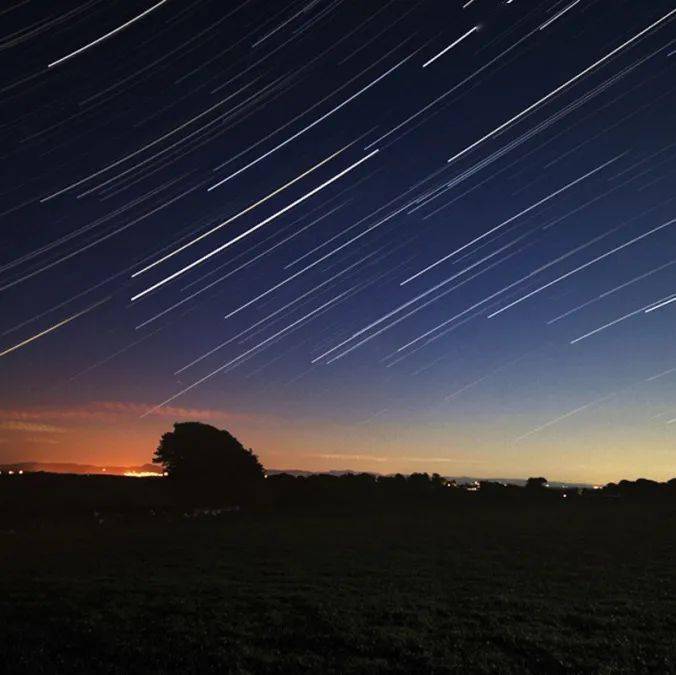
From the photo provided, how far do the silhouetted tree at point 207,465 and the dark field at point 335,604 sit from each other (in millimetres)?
28859

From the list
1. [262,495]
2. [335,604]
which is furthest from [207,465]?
[335,604]

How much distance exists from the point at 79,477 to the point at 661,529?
188ft

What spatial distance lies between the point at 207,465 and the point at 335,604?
51254mm

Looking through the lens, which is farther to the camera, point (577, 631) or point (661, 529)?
point (661, 529)

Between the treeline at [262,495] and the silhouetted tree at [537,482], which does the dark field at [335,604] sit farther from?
the silhouetted tree at [537,482]

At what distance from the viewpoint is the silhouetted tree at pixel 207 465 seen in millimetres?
64875

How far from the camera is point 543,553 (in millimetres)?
30516

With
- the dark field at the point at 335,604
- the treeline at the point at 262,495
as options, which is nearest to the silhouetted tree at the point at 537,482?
the treeline at the point at 262,495

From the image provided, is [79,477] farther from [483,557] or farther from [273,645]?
[273,645]

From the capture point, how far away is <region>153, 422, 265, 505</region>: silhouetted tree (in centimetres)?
6488

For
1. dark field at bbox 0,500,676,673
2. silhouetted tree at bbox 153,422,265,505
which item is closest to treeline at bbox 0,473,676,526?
silhouetted tree at bbox 153,422,265,505

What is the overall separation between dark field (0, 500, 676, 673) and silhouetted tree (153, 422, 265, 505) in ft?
94.7

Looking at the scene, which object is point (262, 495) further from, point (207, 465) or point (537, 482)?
point (537, 482)

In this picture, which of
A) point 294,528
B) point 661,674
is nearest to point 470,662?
point 661,674
